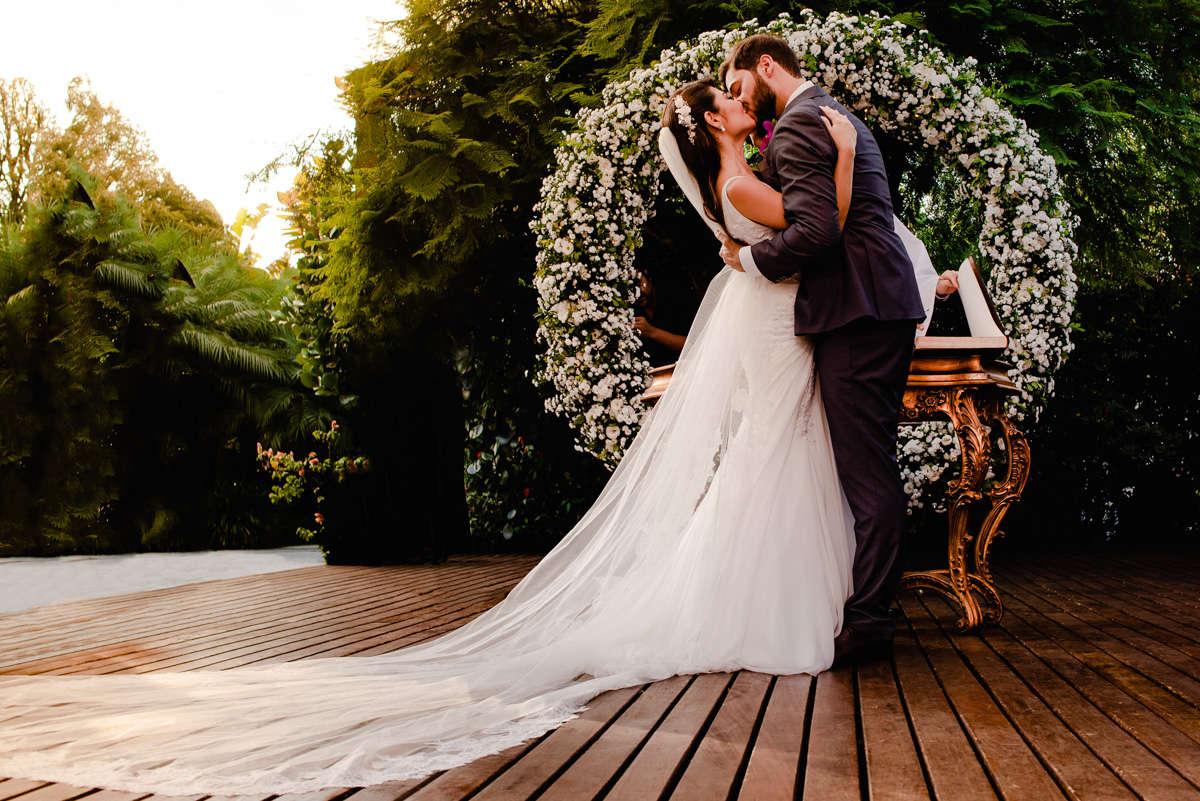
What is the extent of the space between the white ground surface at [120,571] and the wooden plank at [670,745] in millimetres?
4360

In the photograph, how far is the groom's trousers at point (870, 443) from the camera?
2787 mm

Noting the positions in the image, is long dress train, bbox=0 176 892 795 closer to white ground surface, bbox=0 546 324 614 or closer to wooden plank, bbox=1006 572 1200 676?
wooden plank, bbox=1006 572 1200 676

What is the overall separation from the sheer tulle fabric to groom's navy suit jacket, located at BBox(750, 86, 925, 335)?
0.18 m

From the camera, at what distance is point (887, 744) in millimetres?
1918

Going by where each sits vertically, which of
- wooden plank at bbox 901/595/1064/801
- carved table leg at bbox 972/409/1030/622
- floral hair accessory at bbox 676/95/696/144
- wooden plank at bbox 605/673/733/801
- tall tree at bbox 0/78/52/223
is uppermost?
tall tree at bbox 0/78/52/223

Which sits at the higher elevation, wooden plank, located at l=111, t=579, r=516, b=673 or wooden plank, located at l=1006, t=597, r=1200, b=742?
wooden plank, located at l=1006, t=597, r=1200, b=742

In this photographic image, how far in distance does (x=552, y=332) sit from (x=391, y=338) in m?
2.19

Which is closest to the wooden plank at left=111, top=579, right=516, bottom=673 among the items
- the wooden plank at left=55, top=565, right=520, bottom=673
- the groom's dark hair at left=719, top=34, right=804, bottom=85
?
the wooden plank at left=55, top=565, right=520, bottom=673

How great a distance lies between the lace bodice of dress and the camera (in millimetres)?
3070

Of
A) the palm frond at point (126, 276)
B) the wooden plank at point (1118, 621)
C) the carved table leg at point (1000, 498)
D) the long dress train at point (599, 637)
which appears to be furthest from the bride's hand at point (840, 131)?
the palm frond at point (126, 276)

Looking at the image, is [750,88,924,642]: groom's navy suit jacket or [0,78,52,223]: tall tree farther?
[0,78,52,223]: tall tree

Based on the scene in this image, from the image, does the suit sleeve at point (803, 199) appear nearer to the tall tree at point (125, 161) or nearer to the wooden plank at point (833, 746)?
the wooden plank at point (833, 746)

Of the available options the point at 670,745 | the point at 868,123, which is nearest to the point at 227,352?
the point at 868,123

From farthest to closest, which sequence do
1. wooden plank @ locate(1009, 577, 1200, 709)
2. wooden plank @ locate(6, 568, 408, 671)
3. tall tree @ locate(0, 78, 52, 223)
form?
tall tree @ locate(0, 78, 52, 223) < wooden plank @ locate(6, 568, 408, 671) < wooden plank @ locate(1009, 577, 1200, 709)
